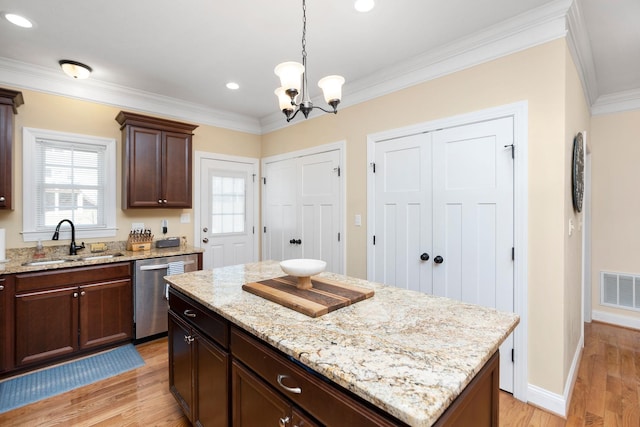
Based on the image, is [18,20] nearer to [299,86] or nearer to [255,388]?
[299,86]

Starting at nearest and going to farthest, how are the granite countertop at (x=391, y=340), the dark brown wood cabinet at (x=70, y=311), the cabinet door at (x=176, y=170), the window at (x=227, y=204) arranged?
the granite countertop at (x=391, y=340) → the dark brown wood cabinet at (x=70, y=311) → the cabinet door at (x=176, y=170) → the window at (x=227, y=204)

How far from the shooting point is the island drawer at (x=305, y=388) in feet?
2.71

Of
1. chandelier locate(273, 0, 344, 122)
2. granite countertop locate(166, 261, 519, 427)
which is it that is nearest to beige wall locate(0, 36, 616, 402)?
granite countertop locate(166, 261, 519, 427)

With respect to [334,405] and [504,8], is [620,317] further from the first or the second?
[334,405]

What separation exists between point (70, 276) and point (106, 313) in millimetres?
479

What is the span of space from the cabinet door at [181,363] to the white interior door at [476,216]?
2001 millimetres

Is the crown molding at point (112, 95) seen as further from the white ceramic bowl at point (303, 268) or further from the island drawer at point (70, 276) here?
the white ceramic bowl at point (303, 268)

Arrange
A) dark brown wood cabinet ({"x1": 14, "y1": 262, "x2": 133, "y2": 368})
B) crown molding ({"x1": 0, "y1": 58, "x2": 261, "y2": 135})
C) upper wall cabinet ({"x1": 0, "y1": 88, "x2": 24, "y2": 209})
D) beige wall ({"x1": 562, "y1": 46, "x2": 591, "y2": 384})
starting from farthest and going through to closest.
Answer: crown molding ({"x1": 0, "y1": 58, "x2": 261, "y2": 135}) < upper wall cabinet ({"x1": 0, "y1": 88, "x2": 24, "y2": 209}) < dark brown wood cabinet ({"x1": 14, "y1": 262, "x2": 133, "y2": 368}) < beige wall ({"x1": 562, "y1": 46, "x2": 591, "y2": 384})

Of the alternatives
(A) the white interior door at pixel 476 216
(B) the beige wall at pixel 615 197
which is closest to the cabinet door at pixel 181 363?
(A) the white interior door at pixel 476 216

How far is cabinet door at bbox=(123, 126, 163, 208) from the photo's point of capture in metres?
3.23

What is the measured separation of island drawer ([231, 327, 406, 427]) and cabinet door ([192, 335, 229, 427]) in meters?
0.19

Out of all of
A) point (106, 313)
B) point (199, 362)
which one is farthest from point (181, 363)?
point (106, 313)

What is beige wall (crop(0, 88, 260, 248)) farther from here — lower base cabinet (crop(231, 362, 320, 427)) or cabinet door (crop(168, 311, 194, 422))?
lower base cabinet (crop(231, 362, 320, 427))

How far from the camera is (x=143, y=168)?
10.9ft
